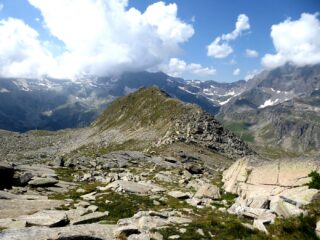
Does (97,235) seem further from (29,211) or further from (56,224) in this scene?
(29,211)

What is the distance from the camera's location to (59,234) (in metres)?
18.6

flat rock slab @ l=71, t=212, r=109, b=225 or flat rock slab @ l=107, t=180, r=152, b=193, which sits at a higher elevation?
flat rock slab @ l=107, t=180, r=152, b=193

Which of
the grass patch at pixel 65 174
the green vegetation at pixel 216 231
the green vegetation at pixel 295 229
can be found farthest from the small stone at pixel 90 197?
the green vegetation at pixel 295 229

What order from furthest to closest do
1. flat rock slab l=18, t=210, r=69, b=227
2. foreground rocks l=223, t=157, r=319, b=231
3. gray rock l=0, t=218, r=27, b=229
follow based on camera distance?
1. foreground rocks l=223, t=157, r=319, b=231
2. flat rock slab l=18, t=210, r=69, b=227
3. gray rock l=0, t=218, r=27, b=229

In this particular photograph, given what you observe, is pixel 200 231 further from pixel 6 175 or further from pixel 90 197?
pixel 6 175

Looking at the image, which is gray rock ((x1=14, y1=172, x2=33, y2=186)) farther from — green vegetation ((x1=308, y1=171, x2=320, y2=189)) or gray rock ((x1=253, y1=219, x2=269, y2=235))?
gray rock ((x1=253, y1=219, x2=269, y2=235))

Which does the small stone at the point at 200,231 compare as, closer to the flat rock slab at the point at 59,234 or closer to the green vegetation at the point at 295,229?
the green vegetation at the point at 295,229

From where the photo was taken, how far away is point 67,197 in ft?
120

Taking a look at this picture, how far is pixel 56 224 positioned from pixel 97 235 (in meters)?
3.72

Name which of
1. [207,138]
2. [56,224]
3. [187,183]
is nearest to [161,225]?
[56,224]

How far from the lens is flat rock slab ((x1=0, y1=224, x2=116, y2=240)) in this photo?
18389mm

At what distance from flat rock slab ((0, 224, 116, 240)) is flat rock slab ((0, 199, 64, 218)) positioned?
789 centimetres

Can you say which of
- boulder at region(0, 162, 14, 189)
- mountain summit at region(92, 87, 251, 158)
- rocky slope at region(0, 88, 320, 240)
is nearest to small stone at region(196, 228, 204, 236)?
rocky slope at region(0, 88, 320, 240)

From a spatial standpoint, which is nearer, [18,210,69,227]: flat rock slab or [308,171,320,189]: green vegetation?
[18,210,69,227]: flat rock slab
